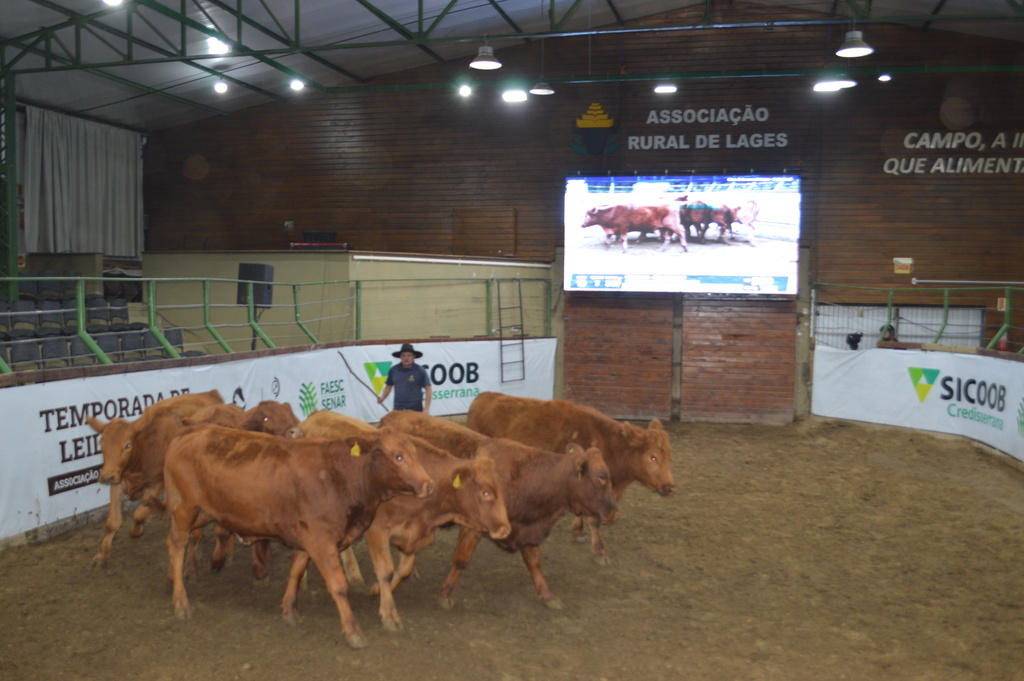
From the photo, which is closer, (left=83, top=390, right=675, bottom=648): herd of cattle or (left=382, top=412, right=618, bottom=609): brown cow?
(left=83, top=390, right=675, bottom=648): herd of cattle

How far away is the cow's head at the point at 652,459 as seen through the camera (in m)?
7.08

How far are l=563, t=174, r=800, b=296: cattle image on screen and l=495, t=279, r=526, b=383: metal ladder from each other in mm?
1090

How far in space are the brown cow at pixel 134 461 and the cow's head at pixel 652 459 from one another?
3774 millimetres

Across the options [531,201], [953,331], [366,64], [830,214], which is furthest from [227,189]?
[953,331]

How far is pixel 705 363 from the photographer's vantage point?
54.0 feet

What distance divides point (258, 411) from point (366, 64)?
13.8m

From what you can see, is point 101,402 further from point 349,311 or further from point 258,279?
point 349,311

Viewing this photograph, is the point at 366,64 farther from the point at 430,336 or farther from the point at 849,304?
the point at 849,304

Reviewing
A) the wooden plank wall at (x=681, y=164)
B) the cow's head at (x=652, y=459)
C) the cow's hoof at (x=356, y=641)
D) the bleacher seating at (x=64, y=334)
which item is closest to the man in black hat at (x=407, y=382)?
the bleacher seating at (x=64, y=334)

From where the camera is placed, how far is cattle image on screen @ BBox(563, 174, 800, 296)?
50.6ft

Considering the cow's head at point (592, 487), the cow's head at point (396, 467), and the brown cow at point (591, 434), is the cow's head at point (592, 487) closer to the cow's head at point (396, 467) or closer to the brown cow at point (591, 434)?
the brown cow at point (591, 434)

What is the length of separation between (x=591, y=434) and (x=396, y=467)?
2766 millimetres

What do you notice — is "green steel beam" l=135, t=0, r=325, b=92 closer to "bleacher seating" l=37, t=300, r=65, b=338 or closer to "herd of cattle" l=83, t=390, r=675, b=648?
"bleacher seating" l=37, t=300, r=65, b=338

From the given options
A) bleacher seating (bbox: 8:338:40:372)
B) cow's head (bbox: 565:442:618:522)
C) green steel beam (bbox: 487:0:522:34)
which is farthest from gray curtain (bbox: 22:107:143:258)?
cow's head (bbox: 565:442:618:522)
